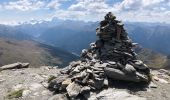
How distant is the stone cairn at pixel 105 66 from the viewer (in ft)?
121

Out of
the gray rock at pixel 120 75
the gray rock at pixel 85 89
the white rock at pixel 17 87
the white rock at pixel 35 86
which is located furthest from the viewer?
the white rock at pixel 17 87

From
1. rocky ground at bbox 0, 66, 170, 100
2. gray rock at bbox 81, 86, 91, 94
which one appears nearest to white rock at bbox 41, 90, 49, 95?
rocky ground at bbox 0, 66, 170, 100

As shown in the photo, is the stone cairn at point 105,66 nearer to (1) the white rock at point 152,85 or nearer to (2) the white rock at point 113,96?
(1) the white rock at point 152,85

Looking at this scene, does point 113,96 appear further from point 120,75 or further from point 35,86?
point 35,86

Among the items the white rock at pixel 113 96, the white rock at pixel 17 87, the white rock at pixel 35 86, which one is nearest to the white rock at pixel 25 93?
the white rock at pixel 35 86

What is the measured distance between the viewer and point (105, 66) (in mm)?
38438

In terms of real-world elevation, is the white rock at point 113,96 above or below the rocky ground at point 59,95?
above

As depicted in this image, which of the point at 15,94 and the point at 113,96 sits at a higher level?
the point at 113,96

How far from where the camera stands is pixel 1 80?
5038 centimetres

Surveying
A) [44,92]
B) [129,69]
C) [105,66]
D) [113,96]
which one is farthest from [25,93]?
[129,69]

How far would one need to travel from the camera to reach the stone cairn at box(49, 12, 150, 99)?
36.8 m

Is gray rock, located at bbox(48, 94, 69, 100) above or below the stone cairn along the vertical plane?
below

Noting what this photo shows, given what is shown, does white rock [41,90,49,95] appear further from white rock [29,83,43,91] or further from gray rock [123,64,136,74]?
gray rock [123,64,136,74]

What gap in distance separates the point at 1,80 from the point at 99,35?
18979mm
